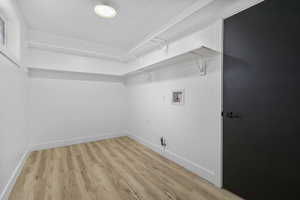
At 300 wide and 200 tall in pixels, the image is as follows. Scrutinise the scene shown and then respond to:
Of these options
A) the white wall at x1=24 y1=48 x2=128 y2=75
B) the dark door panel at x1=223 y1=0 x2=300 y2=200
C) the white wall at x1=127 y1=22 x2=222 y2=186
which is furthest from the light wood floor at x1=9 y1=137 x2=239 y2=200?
the white wall at x1=24 y1=48 x2=128 y2=75

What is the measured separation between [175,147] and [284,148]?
163 cm

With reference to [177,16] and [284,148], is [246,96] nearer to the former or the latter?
[284,148]

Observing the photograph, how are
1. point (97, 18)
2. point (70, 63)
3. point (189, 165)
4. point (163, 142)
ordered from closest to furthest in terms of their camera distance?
point (189, 165), point (97, 18), point (163, 142), point (70, 63)

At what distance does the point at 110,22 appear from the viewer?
2693mm

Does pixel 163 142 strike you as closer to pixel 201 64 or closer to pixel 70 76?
pixel 201 64

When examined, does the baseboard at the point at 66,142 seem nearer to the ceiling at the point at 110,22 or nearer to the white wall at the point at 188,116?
the white wall at the point at 188,116

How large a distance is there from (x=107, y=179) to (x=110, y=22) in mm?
2872

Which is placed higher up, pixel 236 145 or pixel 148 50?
pixel 148 50

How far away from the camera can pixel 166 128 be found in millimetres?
2920

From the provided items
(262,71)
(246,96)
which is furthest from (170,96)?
(262,71)

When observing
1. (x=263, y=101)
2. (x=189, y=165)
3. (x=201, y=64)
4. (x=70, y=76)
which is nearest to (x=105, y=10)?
(x=201, y=64)

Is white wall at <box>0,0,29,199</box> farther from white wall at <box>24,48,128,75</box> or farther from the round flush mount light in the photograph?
the round flush mount light

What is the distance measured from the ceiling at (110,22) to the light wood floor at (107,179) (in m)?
2.51

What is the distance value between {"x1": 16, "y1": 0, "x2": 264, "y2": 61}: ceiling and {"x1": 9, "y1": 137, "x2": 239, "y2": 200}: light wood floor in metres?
2.51
